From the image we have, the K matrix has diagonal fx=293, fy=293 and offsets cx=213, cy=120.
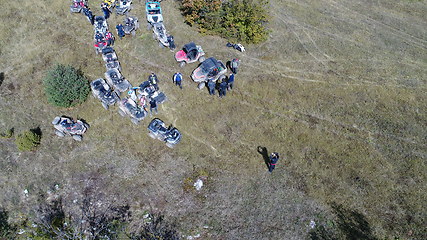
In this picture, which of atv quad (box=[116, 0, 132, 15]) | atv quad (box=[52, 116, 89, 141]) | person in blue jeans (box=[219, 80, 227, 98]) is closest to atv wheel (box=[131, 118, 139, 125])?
atv quad (box=[52, 116, 89, 141])

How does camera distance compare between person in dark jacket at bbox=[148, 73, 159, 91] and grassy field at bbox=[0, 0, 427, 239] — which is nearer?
grassy field at bbox=[0, 0, 427, 239]

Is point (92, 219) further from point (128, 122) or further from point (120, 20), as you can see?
point (120, 20)

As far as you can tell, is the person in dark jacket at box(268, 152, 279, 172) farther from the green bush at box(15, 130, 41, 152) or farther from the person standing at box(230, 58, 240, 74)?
the green bush at box(15, 130, 41, 152)

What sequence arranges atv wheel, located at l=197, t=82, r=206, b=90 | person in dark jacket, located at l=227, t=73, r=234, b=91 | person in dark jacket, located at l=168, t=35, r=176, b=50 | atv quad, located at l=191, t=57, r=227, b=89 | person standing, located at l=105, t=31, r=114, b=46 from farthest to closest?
person in dark jacket, located at l=168, t=35, r=176, b=50 < person standing, located at l=105, t=31, r=114, b=46 < atv wheel, located at l=197, t=82, r=206, b=90 < atv quad, located at l=191, t=57, r=227, b=89 < person in dark jacket, located at l=227, t=73, r=234, b=91

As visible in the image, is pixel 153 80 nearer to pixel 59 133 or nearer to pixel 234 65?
pixel 234 65

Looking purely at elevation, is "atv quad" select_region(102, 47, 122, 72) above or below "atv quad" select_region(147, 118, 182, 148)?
above

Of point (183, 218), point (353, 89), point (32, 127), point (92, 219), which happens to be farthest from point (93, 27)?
point (353, 89)

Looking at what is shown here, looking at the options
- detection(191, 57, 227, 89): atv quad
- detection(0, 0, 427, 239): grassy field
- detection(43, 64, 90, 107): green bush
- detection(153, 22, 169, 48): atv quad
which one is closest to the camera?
detection(0, 0, 427, 239): grassy field

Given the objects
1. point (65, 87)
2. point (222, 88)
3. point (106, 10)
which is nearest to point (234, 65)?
point (222, 88)
